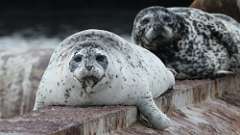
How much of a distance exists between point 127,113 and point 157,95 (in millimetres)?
748

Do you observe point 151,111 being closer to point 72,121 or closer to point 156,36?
point 72,121

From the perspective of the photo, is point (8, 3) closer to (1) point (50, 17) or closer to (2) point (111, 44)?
(1) point (50, 17)

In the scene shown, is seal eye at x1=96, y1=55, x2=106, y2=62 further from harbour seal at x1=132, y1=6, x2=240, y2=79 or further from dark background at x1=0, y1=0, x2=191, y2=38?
dark background at x1=0, y1=0, x2=191, y2=38

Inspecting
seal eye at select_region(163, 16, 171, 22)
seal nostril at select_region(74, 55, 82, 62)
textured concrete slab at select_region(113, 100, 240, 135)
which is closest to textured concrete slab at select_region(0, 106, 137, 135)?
textured concrete slab at select_region(113, 100, 240, 135)

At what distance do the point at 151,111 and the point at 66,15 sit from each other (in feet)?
45.7

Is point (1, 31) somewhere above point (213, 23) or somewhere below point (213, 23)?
above

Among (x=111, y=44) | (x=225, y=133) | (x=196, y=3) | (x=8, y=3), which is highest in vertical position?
(x=8, y=3)

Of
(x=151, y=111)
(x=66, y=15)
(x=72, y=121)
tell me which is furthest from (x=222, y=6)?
(x=66, y=15)

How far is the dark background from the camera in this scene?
18.4 m

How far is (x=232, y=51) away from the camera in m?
8.45

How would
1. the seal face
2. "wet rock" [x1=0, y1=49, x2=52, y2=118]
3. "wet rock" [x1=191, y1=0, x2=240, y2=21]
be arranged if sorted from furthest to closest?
1. "wet rock" [x1=191, y1=0, x2=240, y2=21]
2. "wet rock" [x1=0, y1=49, x2=52, y2=118]
3. the seal face

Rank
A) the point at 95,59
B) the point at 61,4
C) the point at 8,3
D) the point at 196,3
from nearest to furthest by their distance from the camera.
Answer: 1. the point at 95,59
2. the point at 196,3
3. the point at 8,3
4. the point at 61,4

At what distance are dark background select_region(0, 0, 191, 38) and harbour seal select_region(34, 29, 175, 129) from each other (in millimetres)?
11626

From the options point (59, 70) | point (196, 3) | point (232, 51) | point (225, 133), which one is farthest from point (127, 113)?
point (196, 3)
